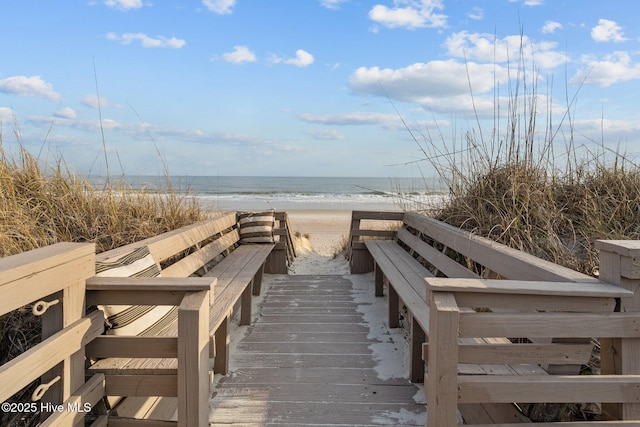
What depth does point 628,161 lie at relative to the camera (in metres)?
3.32

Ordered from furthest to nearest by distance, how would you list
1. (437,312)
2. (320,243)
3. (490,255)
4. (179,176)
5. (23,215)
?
(320,243) → (179,176) → (23,215) → (490,255) → (437,312)

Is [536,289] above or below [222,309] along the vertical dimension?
above

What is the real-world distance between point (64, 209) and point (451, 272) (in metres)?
2.97

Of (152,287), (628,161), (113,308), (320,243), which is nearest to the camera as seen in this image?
(152,287)

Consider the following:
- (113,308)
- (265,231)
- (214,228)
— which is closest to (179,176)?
(214,228)

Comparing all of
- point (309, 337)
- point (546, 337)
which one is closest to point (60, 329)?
point (546, 337)

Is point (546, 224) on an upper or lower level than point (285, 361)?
upper

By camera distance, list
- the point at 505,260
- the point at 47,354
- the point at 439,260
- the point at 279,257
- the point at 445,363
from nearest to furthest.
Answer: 1. the point at 47,354
2. the point at 445,363
3. the point at 505,260
4. the point at 439,260
5. the point at 279,257

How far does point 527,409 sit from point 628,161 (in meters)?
2.47

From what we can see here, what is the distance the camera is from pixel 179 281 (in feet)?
5.73

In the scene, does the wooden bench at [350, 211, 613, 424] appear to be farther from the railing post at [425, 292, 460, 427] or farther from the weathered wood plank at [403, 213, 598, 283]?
the railing post at [425, 292, 460, 427]

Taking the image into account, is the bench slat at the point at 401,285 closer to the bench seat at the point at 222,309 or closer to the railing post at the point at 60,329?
the bench seat at the point at 222,309

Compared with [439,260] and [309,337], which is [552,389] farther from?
[309,337]

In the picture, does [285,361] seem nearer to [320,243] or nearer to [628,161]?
[628,161]
